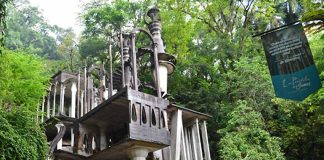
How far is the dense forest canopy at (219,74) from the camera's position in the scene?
1267cm

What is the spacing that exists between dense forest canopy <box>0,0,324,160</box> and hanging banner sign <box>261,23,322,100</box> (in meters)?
0.54

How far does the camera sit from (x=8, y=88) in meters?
13.3

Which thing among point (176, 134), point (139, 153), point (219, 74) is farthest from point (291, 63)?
point (219, 74)

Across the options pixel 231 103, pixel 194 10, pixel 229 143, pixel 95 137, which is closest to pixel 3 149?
pixel 95 137

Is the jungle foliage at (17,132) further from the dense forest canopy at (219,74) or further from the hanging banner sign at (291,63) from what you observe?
the hanging banner sign at (291,63)

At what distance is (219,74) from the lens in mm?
23156

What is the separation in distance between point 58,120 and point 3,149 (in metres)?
6.60

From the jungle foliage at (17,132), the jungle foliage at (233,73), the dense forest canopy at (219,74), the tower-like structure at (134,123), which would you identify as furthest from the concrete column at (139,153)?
the jungle foliage at (233,73)

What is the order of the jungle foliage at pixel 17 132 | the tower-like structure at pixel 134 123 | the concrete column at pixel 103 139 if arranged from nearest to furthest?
the jungle foliage at pixel 17 132, the tower-like structure at pixel 134 123, the concrete column at pixel 103 139

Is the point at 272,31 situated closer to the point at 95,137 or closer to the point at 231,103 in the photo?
the point at 95,137

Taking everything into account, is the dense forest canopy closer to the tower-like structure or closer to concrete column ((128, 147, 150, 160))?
the tower-like structure

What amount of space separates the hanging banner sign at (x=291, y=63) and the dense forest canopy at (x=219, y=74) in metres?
0.54

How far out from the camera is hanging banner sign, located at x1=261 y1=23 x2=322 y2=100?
8.28 m

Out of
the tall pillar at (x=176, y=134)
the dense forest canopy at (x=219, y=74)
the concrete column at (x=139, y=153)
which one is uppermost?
the dense forest canopy at (x=219, y=74)
